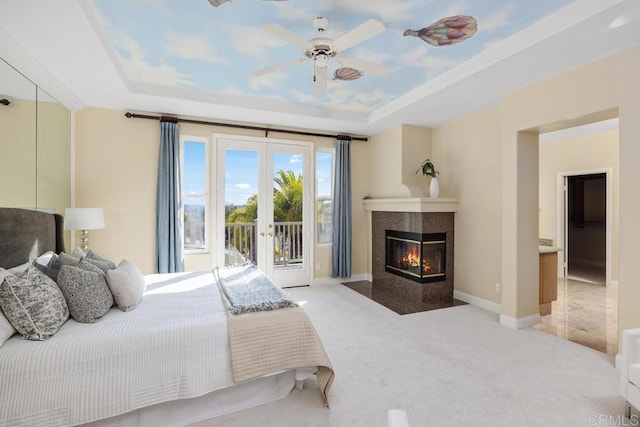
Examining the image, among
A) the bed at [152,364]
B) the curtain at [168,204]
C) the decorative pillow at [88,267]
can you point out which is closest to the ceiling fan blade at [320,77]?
the bed at [152,364]

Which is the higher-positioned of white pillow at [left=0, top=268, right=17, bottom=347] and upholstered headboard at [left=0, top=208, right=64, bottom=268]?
upholstered headboard at [left=0, top=208, right=64, bottom=268]

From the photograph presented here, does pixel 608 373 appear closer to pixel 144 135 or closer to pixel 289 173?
pixel 289 173

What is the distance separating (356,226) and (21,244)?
450 centimetres

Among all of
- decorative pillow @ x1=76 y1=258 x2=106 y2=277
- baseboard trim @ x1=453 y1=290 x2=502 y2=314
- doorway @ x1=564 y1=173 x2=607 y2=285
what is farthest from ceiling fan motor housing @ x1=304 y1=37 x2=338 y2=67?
doorway @ x1=564 y1=173 x2=607 y2=285

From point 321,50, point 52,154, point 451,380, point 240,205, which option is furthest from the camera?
point 240,205

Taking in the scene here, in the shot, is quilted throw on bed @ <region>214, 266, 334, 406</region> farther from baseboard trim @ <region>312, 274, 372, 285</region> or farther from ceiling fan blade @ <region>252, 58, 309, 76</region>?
baseboard trim @ <region>312, 274, 372, 285</region>

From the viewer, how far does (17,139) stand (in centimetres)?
280

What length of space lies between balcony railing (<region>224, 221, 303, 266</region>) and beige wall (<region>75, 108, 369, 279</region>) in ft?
2.22

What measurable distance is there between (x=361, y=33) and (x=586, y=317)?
4.24 meters

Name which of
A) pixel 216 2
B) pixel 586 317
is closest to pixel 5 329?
pixel 216 2

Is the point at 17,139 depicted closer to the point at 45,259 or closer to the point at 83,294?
the point at 45,259

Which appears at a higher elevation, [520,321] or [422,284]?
[422,284]

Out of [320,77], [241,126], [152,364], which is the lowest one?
[152,364]

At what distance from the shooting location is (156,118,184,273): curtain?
14.4ft
